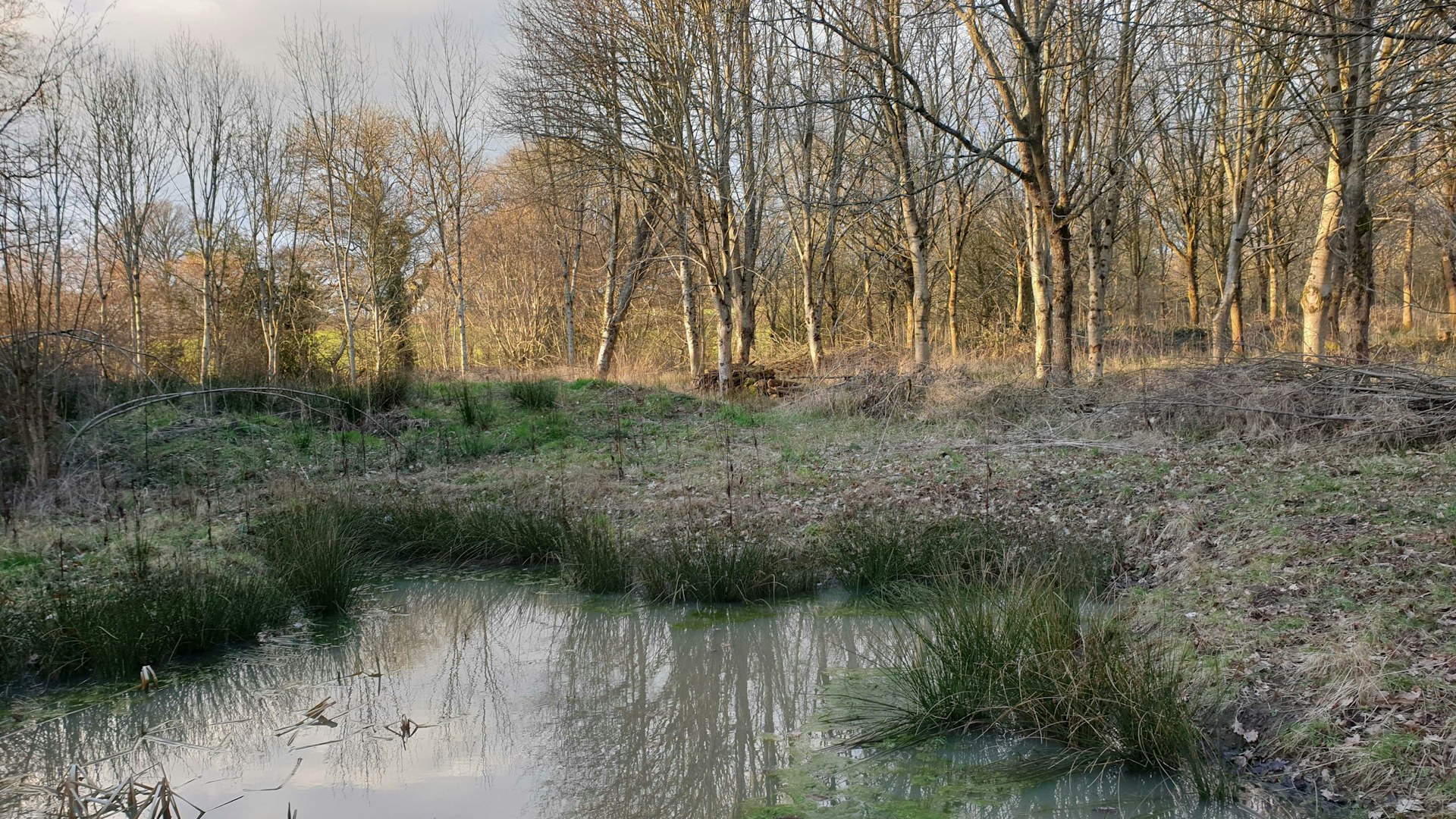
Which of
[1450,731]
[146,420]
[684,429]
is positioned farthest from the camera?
[684,429]

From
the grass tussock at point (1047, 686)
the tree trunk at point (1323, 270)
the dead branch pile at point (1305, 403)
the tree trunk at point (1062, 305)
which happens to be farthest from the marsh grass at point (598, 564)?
the tree trunk at point (1323, 270)

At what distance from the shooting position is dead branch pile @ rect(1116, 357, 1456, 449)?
8.41 m

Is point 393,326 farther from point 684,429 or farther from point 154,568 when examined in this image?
point 154,568

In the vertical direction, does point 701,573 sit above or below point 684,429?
below

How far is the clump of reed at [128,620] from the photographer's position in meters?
5.34

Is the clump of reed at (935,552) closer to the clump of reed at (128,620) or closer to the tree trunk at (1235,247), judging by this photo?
the clump of reed at (128,620)

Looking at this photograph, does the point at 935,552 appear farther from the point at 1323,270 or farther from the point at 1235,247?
the point at 1235,247

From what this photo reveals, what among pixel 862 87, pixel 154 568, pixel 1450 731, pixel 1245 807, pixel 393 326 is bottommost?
pixel 1245 807

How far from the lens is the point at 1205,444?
31.0 feet

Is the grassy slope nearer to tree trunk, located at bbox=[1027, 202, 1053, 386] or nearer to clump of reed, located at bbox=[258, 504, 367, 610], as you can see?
clump of reed, located at bbox=[258, 504, 367, 610]

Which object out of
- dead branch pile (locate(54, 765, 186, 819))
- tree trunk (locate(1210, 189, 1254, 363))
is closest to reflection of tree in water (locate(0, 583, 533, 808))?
dead branch pile (locate(54, 765, 186, 819))

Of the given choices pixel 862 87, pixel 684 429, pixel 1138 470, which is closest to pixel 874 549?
pixel 1138 470

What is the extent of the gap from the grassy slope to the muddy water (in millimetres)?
870

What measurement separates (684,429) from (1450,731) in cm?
1052
